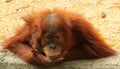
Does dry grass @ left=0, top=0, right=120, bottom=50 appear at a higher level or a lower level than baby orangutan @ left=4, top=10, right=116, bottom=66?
lower

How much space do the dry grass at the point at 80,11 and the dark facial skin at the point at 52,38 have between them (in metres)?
1.92

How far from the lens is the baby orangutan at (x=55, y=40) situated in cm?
335

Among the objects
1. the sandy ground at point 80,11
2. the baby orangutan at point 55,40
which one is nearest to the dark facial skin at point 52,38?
the baby orangutan at point 55,40

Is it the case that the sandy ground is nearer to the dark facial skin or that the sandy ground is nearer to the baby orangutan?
the baby orangutan

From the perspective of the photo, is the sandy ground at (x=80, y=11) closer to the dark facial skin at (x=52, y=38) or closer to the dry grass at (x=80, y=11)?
the dry grass at (x=80, y=11)

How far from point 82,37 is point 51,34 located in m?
0.43

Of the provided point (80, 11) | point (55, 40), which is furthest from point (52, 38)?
point (80, 11)

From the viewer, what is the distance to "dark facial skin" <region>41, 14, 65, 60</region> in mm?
3293

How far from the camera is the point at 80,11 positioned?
634 centimetres

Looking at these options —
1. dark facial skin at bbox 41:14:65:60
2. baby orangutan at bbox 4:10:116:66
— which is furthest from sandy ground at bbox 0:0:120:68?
dark facial skin at bbox 41:14:65:60

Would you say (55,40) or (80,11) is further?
(80,11)

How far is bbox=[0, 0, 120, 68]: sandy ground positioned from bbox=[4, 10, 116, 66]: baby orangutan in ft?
5.05

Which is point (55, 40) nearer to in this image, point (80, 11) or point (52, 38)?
point (52, 38)

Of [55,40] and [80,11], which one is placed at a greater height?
[55,40]
